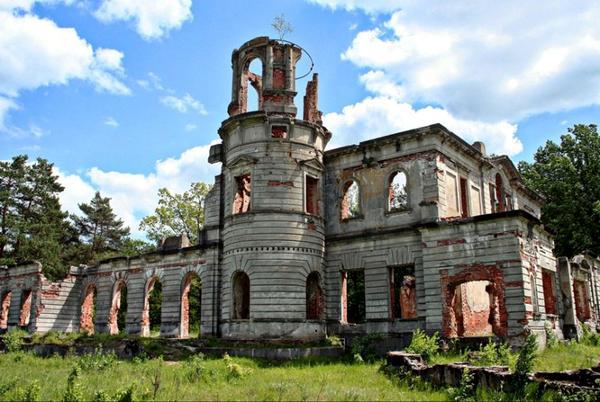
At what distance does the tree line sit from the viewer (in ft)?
131

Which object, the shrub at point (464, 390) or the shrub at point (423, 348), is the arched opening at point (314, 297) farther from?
the shrub at point (464, 390)

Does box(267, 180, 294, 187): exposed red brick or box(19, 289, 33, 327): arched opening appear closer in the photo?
box(267, 180, 294, 187): exposed red brick

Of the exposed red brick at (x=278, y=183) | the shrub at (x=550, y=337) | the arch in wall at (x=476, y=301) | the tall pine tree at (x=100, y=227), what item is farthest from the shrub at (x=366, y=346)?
the tall pine tree at (x=100, y=227)

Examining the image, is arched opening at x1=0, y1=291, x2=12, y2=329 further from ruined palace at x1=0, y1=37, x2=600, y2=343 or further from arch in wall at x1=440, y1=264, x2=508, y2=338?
arch in wall at x1=440, y1=264, x2=508, y2=338

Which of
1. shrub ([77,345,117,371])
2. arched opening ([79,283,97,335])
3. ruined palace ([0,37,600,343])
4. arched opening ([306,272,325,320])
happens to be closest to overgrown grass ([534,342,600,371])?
ruined palace ([0,37,600,343])

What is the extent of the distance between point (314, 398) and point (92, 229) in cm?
4843

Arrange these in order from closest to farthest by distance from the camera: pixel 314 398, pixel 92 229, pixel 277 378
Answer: pixel 314 398 → pixel 277 378 → pixel 92 229

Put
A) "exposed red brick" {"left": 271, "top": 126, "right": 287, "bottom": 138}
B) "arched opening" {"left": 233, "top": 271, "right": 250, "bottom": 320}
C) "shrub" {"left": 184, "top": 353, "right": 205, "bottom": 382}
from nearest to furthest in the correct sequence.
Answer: "shrub" {"left": 184, "top": 353, "right": 205, "bottom": 382}
"arched opening" {"left": 233, "top": 271, "right": 250, "bottom": 320}
"exposed red brick" {"left": 271, "top": 126, "right": 287, "bottom": 138}

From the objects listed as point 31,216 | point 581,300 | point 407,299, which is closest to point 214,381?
point 407,299

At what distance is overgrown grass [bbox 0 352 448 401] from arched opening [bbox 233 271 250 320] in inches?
150

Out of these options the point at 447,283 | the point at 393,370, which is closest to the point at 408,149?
the point at 447,283

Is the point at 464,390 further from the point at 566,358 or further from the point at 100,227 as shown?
the point at 100,227

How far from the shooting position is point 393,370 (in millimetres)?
13758

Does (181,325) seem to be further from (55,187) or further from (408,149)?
(55,187)
